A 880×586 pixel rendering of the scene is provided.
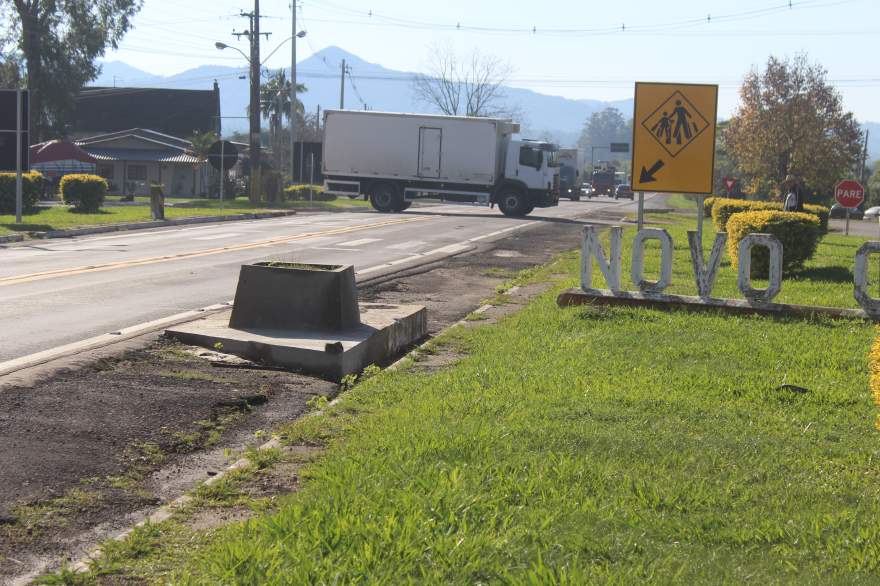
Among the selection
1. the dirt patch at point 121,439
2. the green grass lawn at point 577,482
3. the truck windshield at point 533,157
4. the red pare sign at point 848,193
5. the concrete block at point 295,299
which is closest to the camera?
the green grass lawn at point 577,482

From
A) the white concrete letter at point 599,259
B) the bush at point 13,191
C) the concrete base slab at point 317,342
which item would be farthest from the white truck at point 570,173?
the concrete base slab at point 317,342

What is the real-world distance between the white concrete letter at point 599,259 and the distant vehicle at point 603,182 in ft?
347

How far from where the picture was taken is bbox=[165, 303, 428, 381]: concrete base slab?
31.9 ft

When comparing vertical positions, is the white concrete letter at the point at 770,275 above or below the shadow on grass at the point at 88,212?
above

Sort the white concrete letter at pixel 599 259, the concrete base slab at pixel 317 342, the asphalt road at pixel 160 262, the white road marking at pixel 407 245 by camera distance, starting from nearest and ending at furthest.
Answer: the concrete base slab at pixel 317 342 → the asphalt road at pixel 160 262 → the white concrete letter at pixel 599 259 → the white road marking at pixel 407 245

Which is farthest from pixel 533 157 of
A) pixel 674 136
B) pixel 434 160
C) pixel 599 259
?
pixel 599 259

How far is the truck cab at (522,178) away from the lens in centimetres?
4812

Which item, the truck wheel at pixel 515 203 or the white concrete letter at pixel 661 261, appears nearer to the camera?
the white concrete letter at pixel 661 261

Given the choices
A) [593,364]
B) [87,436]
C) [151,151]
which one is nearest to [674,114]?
[593,364]

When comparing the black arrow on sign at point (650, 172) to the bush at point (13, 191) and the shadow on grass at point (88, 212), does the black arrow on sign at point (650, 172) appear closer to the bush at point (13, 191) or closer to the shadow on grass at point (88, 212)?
the bush at point (13, 191)

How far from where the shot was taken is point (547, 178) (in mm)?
48469

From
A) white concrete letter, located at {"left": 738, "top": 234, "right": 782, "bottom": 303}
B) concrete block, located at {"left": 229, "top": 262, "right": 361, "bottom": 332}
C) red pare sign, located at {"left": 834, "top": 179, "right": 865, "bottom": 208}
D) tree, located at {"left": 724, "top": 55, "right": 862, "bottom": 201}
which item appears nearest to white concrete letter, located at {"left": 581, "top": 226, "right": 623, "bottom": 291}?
white concrete letter, located at {"left": 738, "top": 234, "right": 782, "bottom": 303}

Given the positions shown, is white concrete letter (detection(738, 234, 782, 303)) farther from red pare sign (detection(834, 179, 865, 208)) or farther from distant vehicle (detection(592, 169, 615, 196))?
distant vehicle (detection(592, 169, 615, 196))

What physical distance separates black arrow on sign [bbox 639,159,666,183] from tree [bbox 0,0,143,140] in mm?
58920
